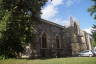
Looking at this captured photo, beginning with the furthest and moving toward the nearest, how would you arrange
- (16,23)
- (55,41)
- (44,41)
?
1. (55,41)
2. (44,41)
3. (16,23)

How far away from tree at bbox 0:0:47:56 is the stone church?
4.64 metres

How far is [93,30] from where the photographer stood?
20000 millimetres

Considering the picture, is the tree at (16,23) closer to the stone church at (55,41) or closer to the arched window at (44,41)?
the stone church at (55,41)

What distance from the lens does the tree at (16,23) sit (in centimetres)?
2381

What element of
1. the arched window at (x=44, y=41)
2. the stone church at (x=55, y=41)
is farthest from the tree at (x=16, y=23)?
the arched window at (x=44, y=41)

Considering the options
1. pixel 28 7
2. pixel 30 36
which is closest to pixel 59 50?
pixel 30 36

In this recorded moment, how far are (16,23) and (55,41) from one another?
1306cm

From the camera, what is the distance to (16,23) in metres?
24.8

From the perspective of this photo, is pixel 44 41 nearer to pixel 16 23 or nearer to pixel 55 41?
pixel 55 41

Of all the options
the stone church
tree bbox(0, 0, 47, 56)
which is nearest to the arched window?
the stone church

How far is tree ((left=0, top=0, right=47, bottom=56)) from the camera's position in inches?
938

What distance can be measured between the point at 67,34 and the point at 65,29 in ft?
4.03

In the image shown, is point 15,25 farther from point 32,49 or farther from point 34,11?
point 32,49

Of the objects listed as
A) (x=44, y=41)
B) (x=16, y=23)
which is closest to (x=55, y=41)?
(x=44, y=41)
